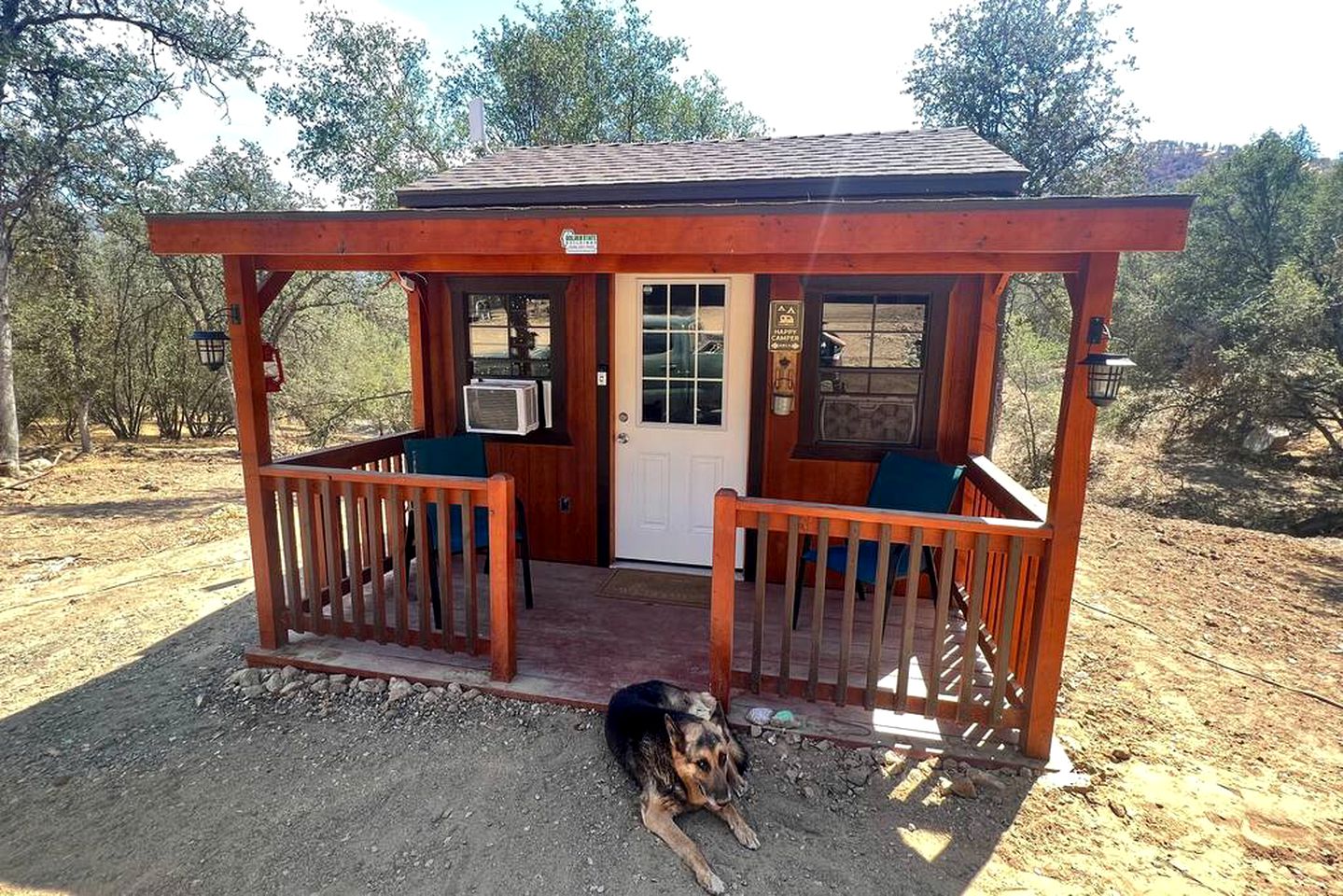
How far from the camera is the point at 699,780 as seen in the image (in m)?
2.07

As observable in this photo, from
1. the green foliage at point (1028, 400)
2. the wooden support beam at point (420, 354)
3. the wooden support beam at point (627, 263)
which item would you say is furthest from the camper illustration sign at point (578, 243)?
the green foliage at point (1028, 400)

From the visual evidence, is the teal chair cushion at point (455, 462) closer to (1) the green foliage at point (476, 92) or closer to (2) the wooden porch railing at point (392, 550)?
(2) the wooden porch railing at point (392, 550)

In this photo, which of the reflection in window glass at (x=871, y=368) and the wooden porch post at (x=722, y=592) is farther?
the reflection in window glass at (x=871, y=368)

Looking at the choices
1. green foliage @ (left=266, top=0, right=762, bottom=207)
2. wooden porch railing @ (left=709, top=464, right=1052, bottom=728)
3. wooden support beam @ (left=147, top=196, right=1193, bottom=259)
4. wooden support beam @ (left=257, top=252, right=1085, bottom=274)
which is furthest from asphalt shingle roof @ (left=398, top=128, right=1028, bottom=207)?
green foliage @ (left=266, top=0, right=762, bottom=207)

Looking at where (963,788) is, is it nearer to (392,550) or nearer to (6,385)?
(392,550)

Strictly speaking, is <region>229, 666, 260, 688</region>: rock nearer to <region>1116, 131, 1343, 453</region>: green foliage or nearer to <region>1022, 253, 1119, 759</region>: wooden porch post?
<region>1022, 253, 1119, 759</region>: wooden porch post

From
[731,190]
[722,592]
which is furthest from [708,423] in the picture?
[722,592]

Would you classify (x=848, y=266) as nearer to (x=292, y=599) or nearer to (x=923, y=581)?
(x=923, y=581)

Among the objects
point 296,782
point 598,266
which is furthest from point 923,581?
point 296,782

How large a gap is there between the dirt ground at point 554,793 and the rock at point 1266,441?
832cm

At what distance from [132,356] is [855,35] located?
39.4 ft

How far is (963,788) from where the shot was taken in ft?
7.37

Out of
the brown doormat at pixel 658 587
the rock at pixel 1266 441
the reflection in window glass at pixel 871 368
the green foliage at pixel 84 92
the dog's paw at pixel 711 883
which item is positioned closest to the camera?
the dog's paw at pixel 711 883

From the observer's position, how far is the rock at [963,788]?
224cm
